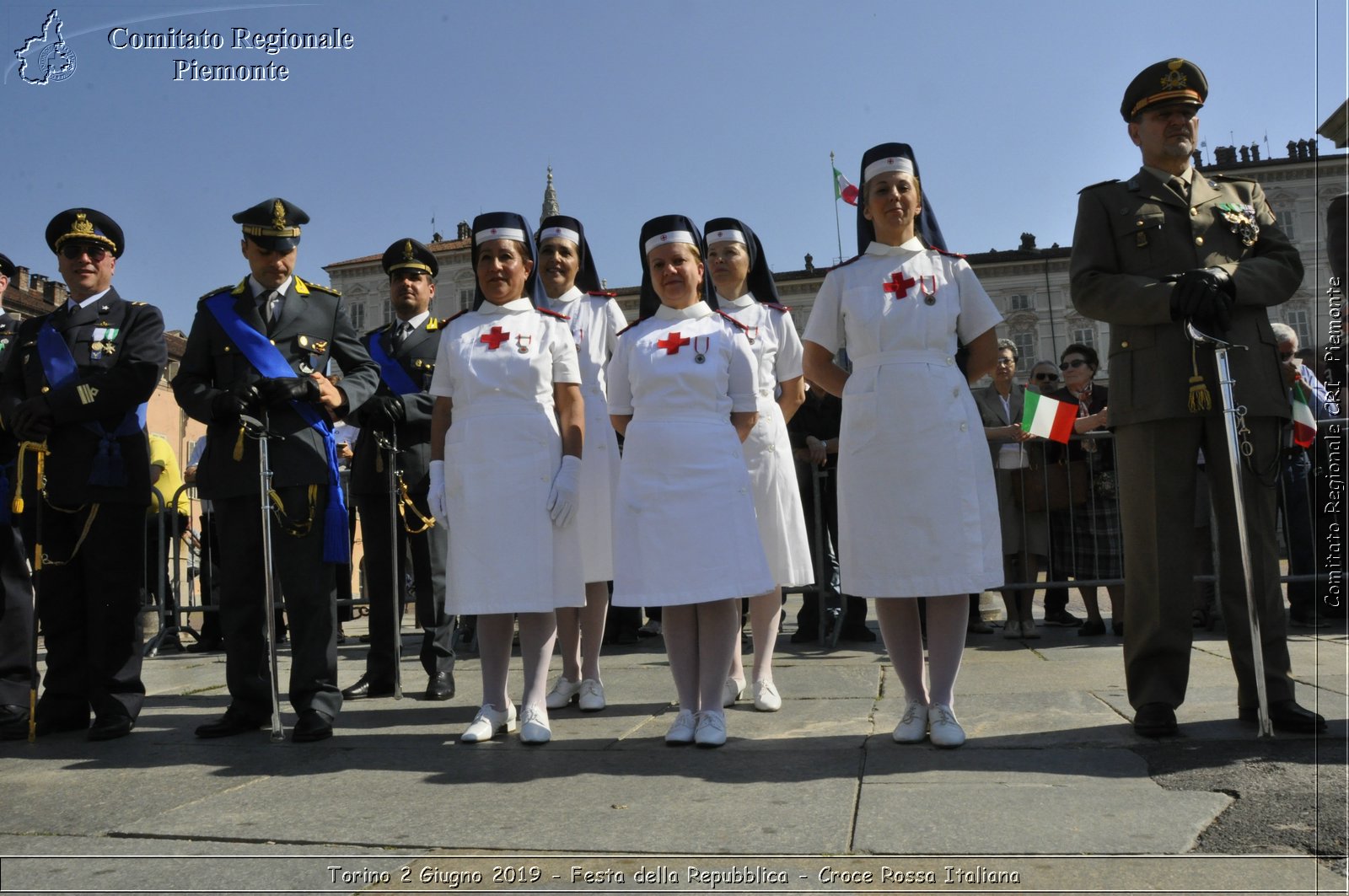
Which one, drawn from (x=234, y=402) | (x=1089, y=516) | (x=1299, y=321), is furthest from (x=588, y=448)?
(x=1299, y=321)

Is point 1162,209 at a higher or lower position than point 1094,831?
higher

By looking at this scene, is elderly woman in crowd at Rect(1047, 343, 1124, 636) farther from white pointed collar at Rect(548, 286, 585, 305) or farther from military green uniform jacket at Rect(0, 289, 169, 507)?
military green uniform jacket at Rect(0, 289, 169, 507)

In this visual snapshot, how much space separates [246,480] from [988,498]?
309 centimetres

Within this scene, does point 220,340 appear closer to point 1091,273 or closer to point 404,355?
point 404,355

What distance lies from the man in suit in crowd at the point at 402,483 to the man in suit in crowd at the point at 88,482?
1199 millimetres

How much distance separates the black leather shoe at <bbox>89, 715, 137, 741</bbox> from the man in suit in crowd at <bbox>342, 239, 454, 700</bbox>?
4.28 ft

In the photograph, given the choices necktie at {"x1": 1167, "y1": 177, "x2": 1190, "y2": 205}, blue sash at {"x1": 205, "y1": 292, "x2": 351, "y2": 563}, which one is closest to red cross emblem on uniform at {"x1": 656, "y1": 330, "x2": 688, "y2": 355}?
blue sash at {"x1": 205, "y1": 292, "x2": 351, "y2": 563}

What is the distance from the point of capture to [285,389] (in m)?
5.14

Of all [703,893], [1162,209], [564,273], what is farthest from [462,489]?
[1162,209]

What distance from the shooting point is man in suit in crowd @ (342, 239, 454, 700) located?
21.2 feet

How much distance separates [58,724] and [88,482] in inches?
44.8

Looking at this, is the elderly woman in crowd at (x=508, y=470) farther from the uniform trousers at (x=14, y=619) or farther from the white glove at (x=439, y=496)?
the uniform trousers at (x=14, y=619)

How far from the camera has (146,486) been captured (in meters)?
5.74

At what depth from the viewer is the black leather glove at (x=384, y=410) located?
6.40 metres
